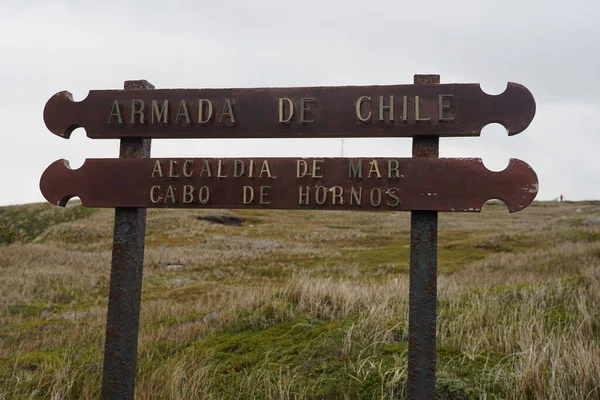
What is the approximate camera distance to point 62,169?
4023 millimetres

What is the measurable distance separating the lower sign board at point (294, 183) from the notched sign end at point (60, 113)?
31 centimetres

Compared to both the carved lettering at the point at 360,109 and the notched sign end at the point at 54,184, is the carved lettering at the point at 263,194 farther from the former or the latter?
the notched sign end at the point at 54,184

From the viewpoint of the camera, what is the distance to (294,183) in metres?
3.70

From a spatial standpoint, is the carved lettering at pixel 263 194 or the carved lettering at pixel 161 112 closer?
the carved lettering at pixel 263 194

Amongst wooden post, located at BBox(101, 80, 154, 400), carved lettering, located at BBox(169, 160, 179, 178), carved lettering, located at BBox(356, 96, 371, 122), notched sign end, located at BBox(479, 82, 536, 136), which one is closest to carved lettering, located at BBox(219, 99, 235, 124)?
carved lettering, located at BBox(169, 160, 179, 178)

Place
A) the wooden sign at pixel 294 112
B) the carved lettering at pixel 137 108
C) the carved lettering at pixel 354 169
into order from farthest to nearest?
1. the carved lettering at pixel 137 108
2. the carved lettering at pixel 354 169
3. the wooden sign at pixel 294 112

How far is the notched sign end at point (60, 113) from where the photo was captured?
4.05 m

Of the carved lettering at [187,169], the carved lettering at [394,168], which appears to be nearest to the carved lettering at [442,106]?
the carved lettering at [394,168]

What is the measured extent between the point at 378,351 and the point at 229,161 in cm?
252

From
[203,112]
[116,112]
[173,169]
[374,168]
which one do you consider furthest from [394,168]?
[116,112]

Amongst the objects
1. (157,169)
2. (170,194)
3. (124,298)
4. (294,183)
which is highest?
(157,169)

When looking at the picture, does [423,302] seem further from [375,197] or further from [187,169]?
[187,169]

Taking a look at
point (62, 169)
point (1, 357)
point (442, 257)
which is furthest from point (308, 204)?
point (442, 257)

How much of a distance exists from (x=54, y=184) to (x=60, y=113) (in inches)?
25.8
